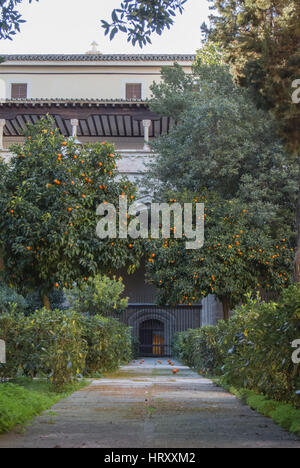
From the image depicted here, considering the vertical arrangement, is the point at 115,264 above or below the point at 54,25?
below

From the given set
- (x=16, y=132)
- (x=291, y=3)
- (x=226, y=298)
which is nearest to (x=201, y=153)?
(x=226, y=298)

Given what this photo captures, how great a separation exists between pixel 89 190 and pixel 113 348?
3.58m

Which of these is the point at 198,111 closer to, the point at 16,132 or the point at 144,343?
the point at 144,343

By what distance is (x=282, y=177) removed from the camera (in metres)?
15.7

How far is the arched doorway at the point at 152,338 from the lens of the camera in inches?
973

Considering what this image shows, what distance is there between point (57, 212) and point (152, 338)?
1592 cm

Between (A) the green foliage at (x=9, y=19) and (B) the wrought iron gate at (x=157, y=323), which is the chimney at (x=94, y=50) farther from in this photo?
(A) the green foliage at (x=9, y=19)

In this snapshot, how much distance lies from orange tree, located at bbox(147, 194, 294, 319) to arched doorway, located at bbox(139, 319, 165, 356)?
10.0 metres

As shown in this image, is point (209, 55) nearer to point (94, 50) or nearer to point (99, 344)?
point (99, 344)

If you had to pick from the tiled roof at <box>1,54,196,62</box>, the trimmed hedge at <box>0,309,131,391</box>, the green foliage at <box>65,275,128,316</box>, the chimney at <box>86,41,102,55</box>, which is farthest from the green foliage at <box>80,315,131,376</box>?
the chimney at <box>86,41,102,55</box>

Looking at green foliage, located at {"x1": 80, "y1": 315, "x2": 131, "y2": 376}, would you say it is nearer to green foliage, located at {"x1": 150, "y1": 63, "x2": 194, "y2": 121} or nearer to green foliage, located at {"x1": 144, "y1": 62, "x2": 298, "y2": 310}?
green foliage, located at {"x1": 144, "y1": 62, "x2": 298, "y2": 310}

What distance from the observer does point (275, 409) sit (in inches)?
180

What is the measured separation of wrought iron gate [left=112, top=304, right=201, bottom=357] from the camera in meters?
24.5

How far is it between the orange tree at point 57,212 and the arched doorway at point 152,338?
14704 millimetres
